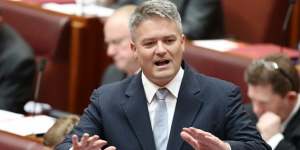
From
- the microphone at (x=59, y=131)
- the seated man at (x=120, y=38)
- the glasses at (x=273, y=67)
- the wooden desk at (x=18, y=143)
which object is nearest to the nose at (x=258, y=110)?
the glasses at (x=273, y=67)

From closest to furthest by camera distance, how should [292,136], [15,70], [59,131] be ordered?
[59,131]
[292,136]
[15,70]

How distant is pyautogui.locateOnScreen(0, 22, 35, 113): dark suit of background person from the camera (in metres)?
3.08

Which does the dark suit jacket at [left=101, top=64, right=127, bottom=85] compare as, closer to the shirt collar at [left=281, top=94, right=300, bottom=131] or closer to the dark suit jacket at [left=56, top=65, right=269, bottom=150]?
the shirt collar at [left=281, top=94, right=300, bottom=131]

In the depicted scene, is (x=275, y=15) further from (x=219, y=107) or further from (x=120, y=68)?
(x=219, y=107)

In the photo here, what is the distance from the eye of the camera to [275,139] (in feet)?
7.99

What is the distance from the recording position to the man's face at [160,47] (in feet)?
5.47

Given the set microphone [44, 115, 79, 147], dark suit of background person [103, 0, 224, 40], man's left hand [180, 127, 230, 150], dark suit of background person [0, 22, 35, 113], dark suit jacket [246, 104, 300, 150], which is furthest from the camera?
dark suit of background person [103, 0, 224, 40]

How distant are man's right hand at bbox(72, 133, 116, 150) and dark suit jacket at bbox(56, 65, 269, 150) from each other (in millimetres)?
100

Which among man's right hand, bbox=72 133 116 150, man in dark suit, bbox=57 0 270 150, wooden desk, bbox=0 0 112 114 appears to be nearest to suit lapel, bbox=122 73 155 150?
man in dark suit, bbox=57 0 270 150

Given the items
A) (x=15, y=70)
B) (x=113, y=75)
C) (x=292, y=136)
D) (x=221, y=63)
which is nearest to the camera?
(x=292, y=136)

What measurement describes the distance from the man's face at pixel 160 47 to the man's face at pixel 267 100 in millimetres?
813

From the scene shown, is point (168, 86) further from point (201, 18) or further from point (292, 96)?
point (201, 18)

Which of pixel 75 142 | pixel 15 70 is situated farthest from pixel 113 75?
pixel 75 142

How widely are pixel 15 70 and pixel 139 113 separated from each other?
1.48 meters
